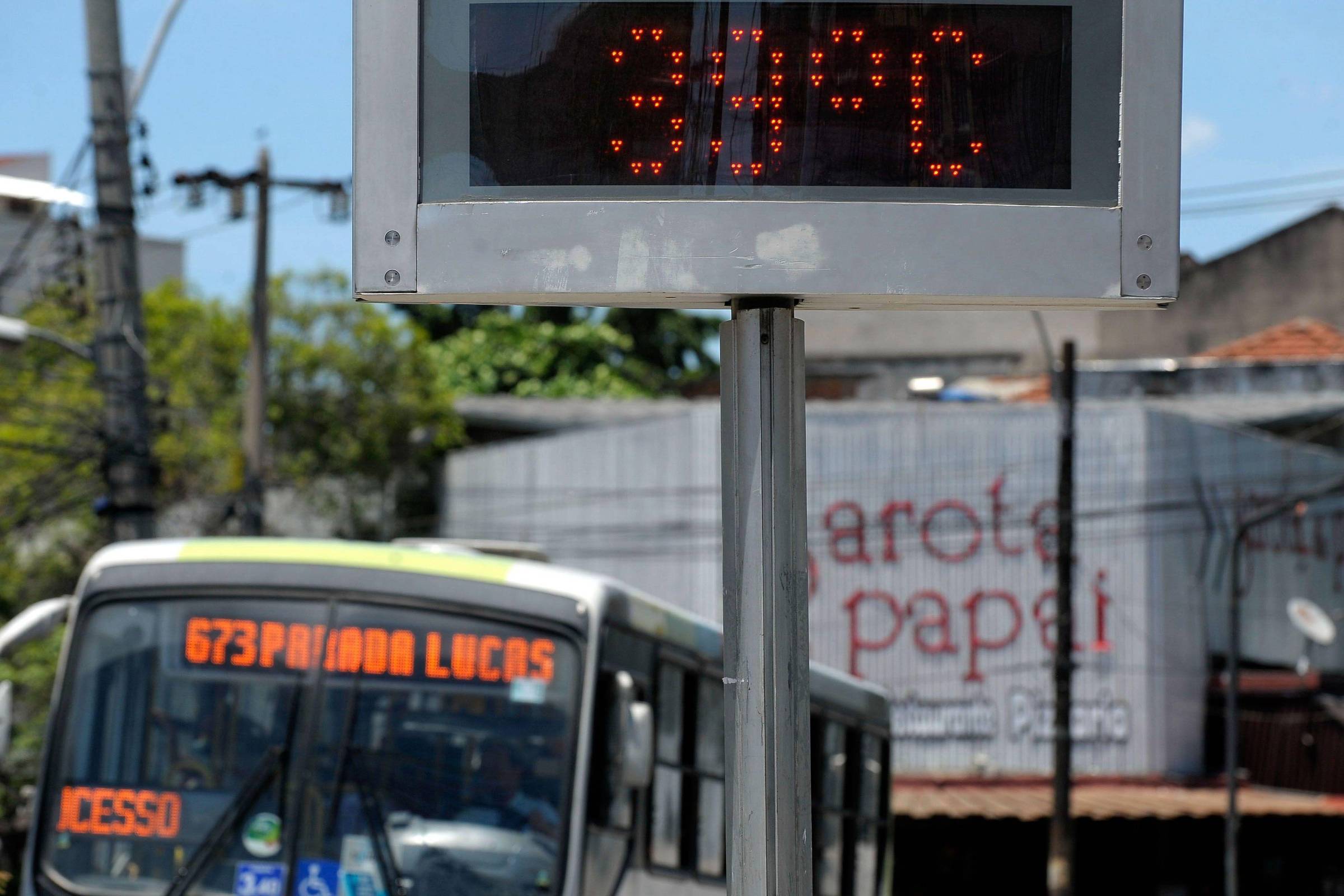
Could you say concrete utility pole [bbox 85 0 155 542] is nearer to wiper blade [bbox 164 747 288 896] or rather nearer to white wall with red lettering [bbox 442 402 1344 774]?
wiper blade [bbox 164 747 288 896]

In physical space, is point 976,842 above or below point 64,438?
below

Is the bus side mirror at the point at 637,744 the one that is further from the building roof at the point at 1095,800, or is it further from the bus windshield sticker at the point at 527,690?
the building roof at the point at 1095,800

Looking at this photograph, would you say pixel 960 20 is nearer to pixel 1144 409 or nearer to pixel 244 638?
pixel 244 638

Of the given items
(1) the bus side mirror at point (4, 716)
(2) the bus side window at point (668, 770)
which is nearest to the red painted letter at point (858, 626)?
(2) the bus side window at point (668, 770)

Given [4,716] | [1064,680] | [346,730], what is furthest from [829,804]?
[1064,680]

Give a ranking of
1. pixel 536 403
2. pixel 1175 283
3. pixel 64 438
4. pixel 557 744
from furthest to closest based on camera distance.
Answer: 1. pixel 536 403
2. pixel 64 438
3. pixel 557 744
4. pixel 1175 283

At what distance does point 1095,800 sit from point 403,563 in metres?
18.8

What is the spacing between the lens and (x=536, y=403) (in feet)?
123

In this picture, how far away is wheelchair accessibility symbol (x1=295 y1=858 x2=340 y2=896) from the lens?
6.94m

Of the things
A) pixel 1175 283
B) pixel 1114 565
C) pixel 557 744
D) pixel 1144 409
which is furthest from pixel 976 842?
pixel 1175 283

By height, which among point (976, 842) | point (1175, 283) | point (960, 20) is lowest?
point (976, 842)

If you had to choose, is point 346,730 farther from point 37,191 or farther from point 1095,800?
point 1095,800

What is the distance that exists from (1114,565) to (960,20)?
2454 cm

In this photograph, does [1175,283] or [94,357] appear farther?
[94,357]
